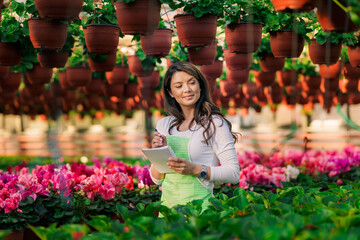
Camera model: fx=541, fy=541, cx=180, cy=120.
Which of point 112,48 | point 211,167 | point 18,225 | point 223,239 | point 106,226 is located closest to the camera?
point 223,239

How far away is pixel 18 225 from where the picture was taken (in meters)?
3.13

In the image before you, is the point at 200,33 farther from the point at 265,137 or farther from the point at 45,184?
the point at 265,137

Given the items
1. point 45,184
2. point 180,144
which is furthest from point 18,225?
point 180,144

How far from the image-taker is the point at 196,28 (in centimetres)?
341

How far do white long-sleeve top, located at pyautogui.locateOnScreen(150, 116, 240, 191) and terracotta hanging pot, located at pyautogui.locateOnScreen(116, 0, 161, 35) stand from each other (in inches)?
26.6

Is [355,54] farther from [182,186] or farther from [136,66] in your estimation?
[182,186]

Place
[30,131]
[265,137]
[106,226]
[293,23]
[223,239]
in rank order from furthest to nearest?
[30,131], [265,137], [293,23], [106,226], [223,239]

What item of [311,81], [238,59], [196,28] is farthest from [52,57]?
[311,81]

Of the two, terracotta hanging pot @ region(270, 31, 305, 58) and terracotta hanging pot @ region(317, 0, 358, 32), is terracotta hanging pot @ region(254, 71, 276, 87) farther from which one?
terracotta hanging pot @ region(317, 0, 358, 32)

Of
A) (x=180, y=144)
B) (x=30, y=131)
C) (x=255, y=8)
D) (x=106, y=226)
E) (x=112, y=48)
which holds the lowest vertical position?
(x=30, y=131)

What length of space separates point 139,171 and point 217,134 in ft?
5.70

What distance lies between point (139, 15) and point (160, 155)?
0.86 meters

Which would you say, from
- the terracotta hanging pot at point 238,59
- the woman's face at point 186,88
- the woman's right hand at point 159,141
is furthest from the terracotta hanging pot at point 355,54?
the woman's right hand at point 159,141

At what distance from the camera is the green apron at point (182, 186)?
2.53 m
